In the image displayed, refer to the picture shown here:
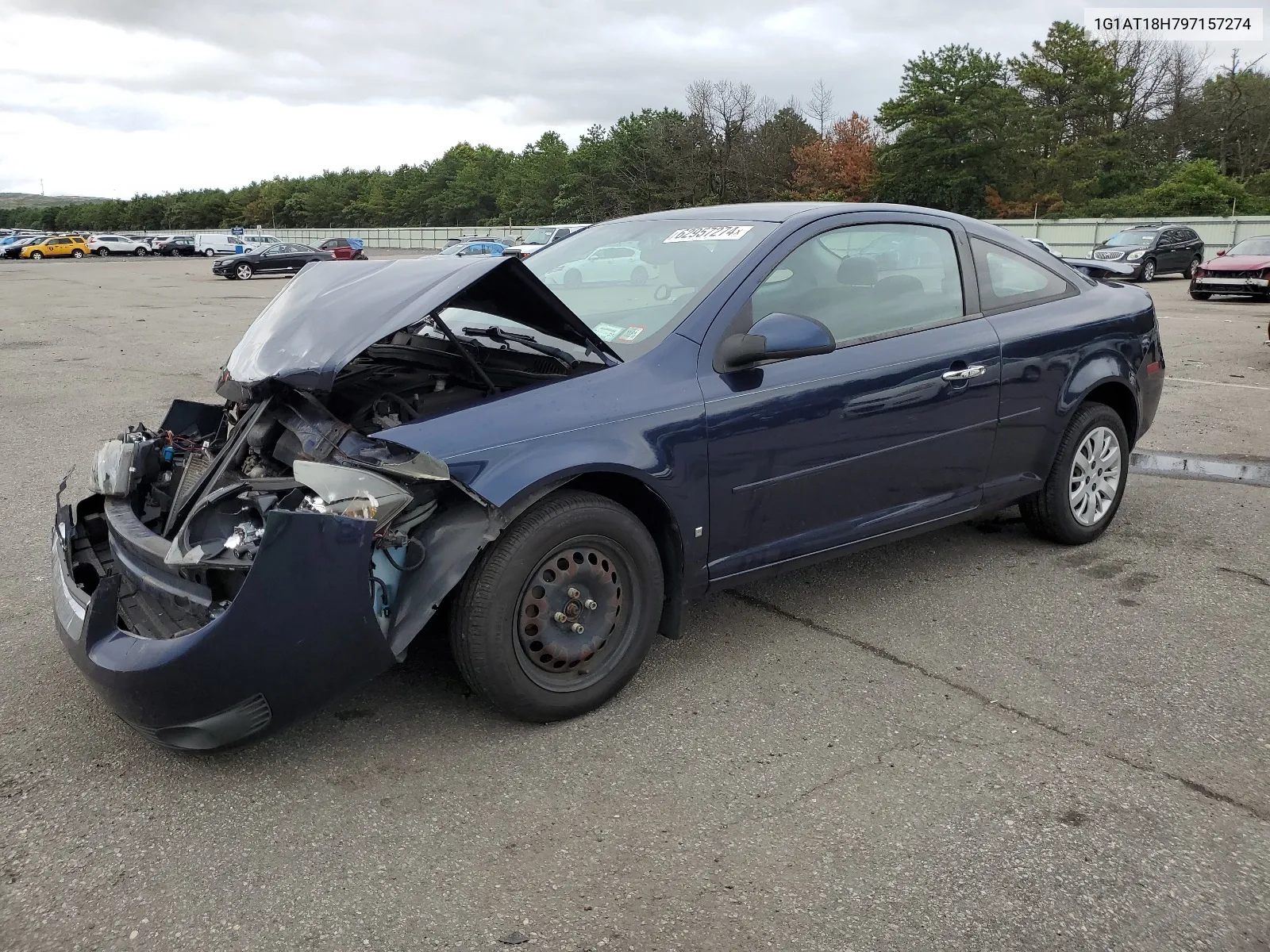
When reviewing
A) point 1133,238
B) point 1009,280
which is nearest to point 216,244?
point 1133,238

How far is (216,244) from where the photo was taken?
58938 mm

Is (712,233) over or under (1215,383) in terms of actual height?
over

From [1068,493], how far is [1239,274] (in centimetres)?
1830

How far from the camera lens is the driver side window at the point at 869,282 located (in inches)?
153

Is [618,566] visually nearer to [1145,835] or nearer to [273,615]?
[273,615]

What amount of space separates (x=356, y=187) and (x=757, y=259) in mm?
106323

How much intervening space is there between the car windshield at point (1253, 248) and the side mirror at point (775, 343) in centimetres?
2086

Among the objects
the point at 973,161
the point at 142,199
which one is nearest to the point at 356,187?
the point at 142,199

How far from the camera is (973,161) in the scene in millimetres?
49750

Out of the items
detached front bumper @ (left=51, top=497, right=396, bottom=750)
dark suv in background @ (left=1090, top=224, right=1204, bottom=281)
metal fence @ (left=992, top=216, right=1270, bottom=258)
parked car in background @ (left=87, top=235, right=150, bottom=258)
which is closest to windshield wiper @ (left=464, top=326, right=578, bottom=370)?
detached front bumper @ (left=51, top=497, right=396, bottom=750)

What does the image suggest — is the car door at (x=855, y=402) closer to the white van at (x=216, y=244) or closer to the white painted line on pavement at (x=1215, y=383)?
the white painted line on pavement at (x=1215, y=383)

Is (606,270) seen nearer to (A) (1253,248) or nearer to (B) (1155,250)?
(A) (1253,248)

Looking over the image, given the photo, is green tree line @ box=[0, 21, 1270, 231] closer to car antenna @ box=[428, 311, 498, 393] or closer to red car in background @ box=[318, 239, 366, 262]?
red car in background @ box=[318, 239, 366, 262]

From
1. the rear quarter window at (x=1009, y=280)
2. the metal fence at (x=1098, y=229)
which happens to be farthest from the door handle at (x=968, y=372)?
the metal fence at (x=1098, y=229)
